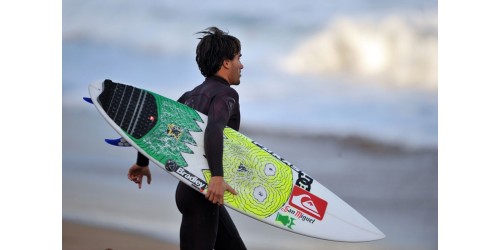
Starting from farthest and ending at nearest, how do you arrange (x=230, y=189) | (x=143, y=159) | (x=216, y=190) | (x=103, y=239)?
(x=103, y=239) < (x=143, y=159) < (x=230, y=189) < (x=216, y=190)

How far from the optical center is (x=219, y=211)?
3727mm

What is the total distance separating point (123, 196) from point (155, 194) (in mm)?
163

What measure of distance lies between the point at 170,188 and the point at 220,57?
3.39ft

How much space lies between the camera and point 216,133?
11.7 ft

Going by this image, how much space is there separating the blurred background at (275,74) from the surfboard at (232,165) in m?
0.63

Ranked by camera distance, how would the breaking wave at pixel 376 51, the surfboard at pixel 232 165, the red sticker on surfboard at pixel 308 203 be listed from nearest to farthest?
the surfboard at pixel 232 165
the red sticker on surfboard at pixel 308 203
the breaking wave at pixel 376 51

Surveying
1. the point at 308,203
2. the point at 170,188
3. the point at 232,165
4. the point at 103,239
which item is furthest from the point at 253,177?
the point at 103,239

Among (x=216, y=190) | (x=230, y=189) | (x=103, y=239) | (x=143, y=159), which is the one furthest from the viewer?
(x=103, y=239)

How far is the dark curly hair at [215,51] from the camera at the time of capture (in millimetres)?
3770

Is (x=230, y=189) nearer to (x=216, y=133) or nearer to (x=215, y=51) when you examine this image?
(x=216, y=133)

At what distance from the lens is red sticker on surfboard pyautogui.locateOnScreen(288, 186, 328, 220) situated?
12.6 feet

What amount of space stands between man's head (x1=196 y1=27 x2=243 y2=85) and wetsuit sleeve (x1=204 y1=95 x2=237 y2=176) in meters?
0.19

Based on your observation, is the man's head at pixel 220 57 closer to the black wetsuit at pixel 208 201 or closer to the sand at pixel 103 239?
the black wetsuit at pixel 208 201

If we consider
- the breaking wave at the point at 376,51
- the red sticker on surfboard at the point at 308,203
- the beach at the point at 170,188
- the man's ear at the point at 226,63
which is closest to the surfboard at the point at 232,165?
the red sticker on surfboard at the point at 308,203
